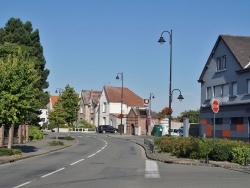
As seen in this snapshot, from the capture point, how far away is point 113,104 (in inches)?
3597

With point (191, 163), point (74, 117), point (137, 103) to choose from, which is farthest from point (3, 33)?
point (137, 103)

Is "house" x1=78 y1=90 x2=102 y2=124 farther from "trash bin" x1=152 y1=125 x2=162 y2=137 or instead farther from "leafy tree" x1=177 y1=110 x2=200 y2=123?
"trash bin" x1=152 y1=125 x2=162 y2=137

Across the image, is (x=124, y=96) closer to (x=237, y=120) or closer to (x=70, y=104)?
(x=70, y=104)

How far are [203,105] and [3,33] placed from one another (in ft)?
80.7

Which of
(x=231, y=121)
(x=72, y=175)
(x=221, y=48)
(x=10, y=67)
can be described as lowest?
(x=72, y=175)

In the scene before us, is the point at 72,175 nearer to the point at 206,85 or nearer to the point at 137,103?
the point at 206,85

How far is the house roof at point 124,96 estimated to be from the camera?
91.9 m

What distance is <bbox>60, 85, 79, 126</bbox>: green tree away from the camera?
5257 centimetres

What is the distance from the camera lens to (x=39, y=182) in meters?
13.7

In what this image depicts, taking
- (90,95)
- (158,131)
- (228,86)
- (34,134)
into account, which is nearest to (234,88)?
(228,86)

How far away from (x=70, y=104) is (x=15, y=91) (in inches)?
1054

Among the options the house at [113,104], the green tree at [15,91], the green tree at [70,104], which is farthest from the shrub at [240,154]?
the house at [113,104]

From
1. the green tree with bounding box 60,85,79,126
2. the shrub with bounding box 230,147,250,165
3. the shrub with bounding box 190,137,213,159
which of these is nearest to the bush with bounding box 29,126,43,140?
the green tree with bounding box 60,85,79,126

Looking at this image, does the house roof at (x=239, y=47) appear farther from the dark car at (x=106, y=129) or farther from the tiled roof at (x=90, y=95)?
the tiled roof at (x=90, y=95)
